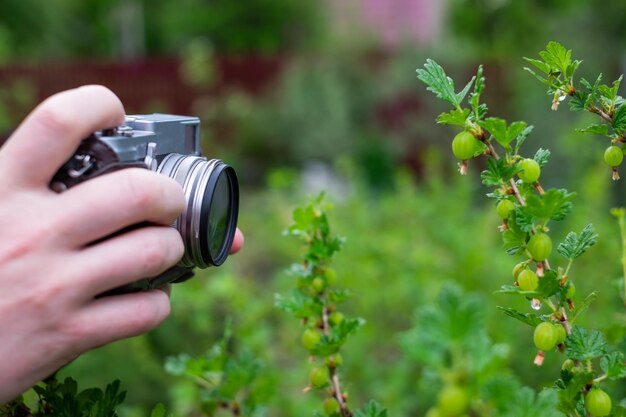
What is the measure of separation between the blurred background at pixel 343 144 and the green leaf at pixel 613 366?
139mm

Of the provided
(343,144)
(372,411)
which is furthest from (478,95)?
(343,144)

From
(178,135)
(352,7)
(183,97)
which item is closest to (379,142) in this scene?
(183,97)

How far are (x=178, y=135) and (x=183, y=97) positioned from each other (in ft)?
26.4

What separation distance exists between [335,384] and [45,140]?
0.35 m

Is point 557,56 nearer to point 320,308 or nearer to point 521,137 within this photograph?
point 521,137

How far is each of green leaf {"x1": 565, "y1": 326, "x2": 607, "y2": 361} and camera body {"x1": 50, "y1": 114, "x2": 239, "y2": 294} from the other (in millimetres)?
352

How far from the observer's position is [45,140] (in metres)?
0.57

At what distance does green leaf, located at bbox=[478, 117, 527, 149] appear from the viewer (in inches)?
21.4

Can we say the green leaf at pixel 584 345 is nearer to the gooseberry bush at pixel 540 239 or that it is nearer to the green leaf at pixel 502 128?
the gooseberry bush at pixel 540 239

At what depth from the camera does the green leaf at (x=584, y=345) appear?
544 millimetres

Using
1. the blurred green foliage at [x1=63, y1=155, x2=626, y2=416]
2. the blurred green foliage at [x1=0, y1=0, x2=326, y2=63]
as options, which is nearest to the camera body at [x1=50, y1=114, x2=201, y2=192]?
the blurred green foliage at [x1=63, y1=155, x2=626, y2=416]

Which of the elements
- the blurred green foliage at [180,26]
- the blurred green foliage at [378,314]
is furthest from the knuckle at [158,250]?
the blurred green foliage at [180,26]

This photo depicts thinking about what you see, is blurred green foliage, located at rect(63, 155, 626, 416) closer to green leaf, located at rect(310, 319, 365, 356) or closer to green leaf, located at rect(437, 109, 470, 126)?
green leaf, located at rect(310, 319, 365, 356)

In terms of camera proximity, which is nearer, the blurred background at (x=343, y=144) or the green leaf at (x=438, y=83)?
the green leaf at (x=438, y=83)
